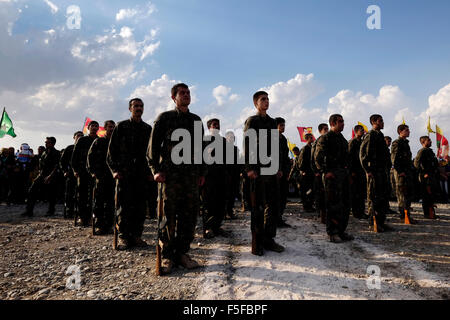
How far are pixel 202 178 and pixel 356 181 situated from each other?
6.09m

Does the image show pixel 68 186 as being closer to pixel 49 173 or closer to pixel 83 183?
pixel 49 173

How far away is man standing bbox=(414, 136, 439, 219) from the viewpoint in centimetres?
802

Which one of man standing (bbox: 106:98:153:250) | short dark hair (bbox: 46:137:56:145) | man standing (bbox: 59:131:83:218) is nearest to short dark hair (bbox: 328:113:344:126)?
man standing (bbox: 106:98:153:250)

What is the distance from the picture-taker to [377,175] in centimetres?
615

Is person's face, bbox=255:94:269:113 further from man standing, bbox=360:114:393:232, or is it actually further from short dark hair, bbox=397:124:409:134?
short dark hair, bbox=397:124:409:134

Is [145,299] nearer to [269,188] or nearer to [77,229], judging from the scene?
[269,188]

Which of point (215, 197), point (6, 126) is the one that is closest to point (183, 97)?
point (215, 197)

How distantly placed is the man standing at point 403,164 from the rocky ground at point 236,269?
1.41m

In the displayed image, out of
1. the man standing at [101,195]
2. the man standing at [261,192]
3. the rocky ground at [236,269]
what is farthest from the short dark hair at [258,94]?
the man standing at [101,195]

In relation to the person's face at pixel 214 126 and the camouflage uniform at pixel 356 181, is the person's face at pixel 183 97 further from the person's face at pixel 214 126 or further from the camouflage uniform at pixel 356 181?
the camouflage uniform at pixel 356 181
